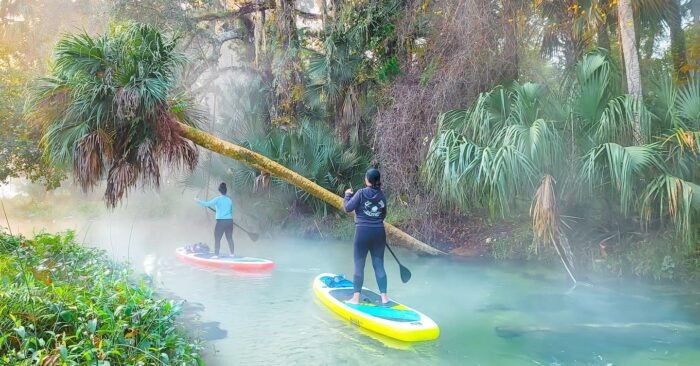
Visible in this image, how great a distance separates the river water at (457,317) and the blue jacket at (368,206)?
1.33m

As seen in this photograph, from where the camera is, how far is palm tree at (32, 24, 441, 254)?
895 cm

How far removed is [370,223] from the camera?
6.92 metres

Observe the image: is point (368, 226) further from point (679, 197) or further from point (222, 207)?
point (222, 207)

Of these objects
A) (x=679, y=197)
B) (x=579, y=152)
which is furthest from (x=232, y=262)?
(x=679, y=197)

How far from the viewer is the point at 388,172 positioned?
43.2ft

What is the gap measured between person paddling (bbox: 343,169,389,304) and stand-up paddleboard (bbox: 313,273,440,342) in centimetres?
21

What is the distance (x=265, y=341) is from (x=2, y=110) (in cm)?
973

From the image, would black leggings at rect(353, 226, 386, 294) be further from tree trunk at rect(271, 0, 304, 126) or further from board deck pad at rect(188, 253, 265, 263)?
tree trunk at rect(271, 0, 304, 126)

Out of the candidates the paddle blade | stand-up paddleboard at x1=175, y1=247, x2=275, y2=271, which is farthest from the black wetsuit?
stand-up paddleboard at x1=175, y1=247, x2=275, y2=271

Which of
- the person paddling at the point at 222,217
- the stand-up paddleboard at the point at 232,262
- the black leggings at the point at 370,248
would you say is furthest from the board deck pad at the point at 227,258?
the black leggings at the point at 370,248

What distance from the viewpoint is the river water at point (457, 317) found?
5504 mm

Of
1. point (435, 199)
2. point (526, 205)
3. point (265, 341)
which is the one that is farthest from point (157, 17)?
point (265, 341)

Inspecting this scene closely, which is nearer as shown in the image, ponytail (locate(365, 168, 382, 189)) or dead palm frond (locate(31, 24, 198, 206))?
ponytail (locate(365, 168, 382, 189))

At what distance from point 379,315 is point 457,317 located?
4.41 feet
